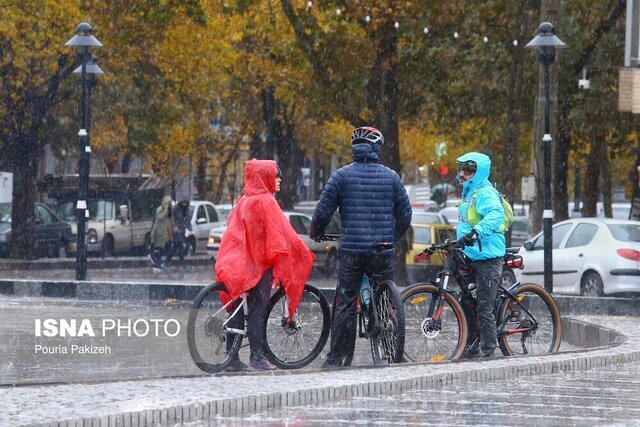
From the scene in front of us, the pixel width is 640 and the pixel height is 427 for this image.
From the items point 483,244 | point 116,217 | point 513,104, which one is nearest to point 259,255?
point 483,244

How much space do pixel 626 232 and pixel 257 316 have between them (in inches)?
525

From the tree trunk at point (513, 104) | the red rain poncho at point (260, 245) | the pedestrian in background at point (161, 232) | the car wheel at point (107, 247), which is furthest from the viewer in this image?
the car wheel at point (107, 247)

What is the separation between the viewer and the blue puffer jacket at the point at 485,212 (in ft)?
40.3

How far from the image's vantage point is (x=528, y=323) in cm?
1304

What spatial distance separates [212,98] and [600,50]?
60.9 feet

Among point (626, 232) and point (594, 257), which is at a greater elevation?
point (626, 232)

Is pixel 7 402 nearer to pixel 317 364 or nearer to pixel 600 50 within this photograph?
pixel 317 364

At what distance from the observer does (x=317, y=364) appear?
12.7 m

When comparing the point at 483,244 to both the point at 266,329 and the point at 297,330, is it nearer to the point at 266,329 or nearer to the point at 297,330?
the point at 297,330

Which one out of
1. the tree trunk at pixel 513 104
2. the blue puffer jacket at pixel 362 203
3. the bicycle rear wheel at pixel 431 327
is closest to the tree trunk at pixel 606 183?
the tree trunk at pixel 513 104

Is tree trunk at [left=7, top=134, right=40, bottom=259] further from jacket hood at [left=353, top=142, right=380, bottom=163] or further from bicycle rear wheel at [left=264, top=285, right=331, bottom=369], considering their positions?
jacket hood at [left=353, top=142, right=380, bottom=163]

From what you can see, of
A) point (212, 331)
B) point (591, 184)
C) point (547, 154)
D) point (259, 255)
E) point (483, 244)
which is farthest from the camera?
point (591, 184)

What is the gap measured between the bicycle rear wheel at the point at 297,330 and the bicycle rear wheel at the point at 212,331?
0.88ft

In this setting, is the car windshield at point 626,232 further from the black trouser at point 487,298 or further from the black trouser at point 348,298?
the black trouser at point 348,298
